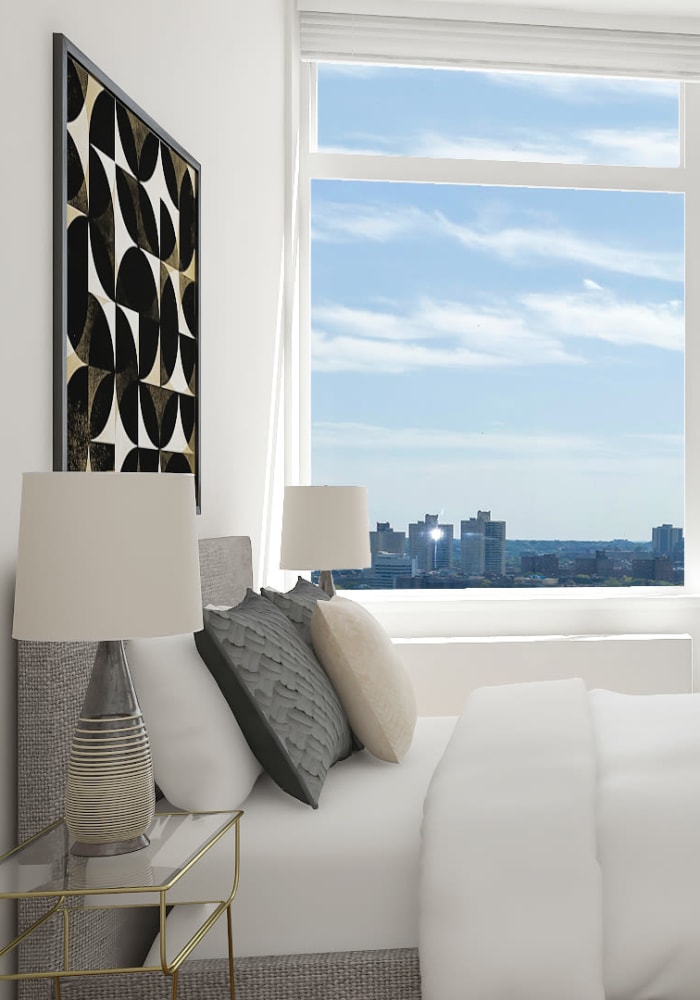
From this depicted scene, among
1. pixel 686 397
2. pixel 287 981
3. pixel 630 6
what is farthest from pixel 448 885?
pixel 630 6

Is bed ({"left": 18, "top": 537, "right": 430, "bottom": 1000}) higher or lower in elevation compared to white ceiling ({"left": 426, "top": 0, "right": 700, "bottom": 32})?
lower

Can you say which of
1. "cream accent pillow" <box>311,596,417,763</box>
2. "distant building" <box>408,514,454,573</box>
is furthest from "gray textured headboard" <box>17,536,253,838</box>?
"distant building" <box>408,514,454,573</box>

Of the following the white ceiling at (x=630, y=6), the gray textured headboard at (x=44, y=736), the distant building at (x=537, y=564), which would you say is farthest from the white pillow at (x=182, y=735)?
the white ceiling at (x=630, y=6)

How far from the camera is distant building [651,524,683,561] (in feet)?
16.6

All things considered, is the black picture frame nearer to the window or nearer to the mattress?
the mattress

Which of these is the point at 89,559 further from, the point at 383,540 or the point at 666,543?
the point at 666,543

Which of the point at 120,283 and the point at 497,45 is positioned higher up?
the point at 497,45

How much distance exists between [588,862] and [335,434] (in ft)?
10.9

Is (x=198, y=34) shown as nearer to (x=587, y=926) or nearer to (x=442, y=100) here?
(x=442, y=100)

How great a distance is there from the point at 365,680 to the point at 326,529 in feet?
4.05

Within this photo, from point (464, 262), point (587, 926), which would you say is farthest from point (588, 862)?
point (464, 262)

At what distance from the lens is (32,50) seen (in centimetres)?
188

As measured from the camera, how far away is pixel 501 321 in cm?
501

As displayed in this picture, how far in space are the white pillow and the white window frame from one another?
270 centimetres
